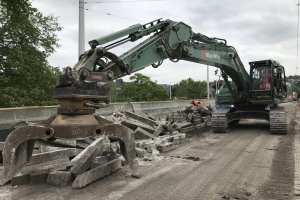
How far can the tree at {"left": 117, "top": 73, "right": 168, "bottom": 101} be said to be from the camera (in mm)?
75688

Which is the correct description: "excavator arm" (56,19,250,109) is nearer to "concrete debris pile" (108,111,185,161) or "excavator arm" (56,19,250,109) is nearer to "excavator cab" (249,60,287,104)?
"excavator cab" (249,60,287,104)

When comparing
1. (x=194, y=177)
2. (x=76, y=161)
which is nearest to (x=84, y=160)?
(x=76, y=161)

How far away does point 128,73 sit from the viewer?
7.47 m

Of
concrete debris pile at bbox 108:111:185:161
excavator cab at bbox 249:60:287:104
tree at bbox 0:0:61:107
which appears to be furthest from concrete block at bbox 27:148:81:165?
tree at bbox 0:0:61:107

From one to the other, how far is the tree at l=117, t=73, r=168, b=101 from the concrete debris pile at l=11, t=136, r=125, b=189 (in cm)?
6746

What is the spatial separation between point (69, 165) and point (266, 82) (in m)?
10.0

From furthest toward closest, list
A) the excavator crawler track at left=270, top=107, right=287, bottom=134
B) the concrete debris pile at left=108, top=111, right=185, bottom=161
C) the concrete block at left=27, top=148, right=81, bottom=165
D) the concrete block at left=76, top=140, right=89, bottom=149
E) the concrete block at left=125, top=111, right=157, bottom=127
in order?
the excavator crawler track at left=270, top=107, right=287, bottom=134, the concrete block at left=125, top=111, right=157, bottom=127, the concrete debris pile at left=108, top=111, right=185, bottom=161, the concrete block at left=76, top=140, right=89, bottom=149, the concrete block at left=27, top=148, right=81, bottom=165

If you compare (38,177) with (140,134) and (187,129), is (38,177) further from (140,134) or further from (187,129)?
(187,129)

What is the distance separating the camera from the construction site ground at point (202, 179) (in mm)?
5742

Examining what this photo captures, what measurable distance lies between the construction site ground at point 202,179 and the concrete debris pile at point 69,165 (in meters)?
0.15

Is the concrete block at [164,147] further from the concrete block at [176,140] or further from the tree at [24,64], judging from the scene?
the tree at [24,64]

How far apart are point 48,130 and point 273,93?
1094 cm

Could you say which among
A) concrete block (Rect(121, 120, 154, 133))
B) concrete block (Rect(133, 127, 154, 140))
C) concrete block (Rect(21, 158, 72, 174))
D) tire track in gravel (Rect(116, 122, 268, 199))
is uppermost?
concrete block (Rect(121, 120, 154, 133))

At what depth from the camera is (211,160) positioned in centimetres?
855
